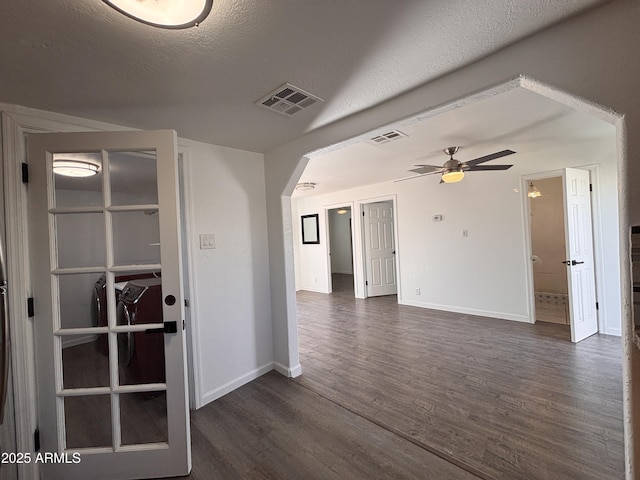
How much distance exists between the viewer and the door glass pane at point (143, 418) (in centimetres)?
184

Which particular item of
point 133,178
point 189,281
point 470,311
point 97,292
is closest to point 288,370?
point 189,281

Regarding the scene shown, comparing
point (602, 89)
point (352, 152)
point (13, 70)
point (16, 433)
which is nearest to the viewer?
point (602, 89)

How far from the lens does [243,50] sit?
4.00 ft

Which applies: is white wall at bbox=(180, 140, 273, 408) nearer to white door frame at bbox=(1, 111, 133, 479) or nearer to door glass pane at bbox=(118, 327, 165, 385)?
door glass pane at bbox=(118, 327, 165, 385)

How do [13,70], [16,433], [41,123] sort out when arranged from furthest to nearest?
[41,123] < [16,433] < [13,70]

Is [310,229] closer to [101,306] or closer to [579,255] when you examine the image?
[579,255]

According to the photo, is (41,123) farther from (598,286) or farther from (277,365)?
(598,286)

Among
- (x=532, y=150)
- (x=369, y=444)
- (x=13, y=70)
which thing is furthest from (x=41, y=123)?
(x=532, y=150)

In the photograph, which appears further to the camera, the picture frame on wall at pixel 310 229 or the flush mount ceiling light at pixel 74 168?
the picture frame on wall at pixel 310 229

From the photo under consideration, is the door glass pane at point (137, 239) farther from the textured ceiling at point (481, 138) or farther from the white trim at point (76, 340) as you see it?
the textured ceiling at point (481, 138)

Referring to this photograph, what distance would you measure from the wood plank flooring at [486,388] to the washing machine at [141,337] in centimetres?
125

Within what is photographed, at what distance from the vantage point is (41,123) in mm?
1632

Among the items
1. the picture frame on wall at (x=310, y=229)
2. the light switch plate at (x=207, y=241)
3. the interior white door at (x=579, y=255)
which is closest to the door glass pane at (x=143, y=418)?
the light switch plate at (x=207, y=241)

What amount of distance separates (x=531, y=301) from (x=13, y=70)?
5227 mm
